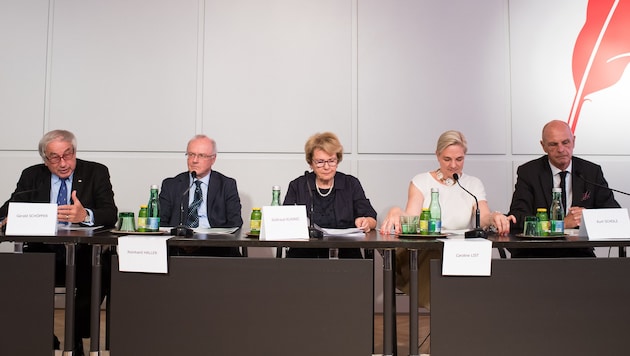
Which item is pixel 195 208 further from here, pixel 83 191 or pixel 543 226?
pixel 543 226

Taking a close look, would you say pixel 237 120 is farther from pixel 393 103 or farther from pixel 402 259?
pixel 402 259

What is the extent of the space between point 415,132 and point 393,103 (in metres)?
0.26

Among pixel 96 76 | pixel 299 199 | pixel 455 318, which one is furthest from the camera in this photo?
pixel 96 76

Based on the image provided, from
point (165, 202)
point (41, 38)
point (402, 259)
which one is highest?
point (41, 38)

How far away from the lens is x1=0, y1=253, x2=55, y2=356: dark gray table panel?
1.99 metres

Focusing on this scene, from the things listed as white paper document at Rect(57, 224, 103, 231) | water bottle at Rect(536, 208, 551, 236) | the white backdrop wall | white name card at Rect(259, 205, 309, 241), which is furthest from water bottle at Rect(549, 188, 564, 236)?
white paper document at Rect(57, 224, 103, 231)

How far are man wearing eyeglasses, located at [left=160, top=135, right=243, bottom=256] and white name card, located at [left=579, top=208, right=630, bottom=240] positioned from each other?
1.72 m

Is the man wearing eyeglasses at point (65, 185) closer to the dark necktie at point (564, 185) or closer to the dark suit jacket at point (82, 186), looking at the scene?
the dark suit jacket at point (82, 186)

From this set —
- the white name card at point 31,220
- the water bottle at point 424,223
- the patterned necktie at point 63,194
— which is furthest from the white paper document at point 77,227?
the water bottle at point 424,223

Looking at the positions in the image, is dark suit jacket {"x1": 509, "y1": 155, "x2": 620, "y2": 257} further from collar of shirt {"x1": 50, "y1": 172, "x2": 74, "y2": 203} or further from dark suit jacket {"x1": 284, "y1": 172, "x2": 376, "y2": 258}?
collar of shirt {"x1": 50, "y1": 172, "x2": 74, "y2": 203}

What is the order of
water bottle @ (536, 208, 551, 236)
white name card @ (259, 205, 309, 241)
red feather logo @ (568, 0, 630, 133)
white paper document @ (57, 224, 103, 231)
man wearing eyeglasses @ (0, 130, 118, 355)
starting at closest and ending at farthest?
white name card @ (259, 205, 309, 241)
water bottle @ (536, 208, 551, 236)
white paper document @ (57, 224, 103, 231)
man wearing eyeglasses @ (0, 130, 118, 355)
red feather logo @ (568, 0, 630, 133)

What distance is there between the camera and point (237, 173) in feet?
12.3

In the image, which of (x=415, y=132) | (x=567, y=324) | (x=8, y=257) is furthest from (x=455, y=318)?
(x=415, y=132)

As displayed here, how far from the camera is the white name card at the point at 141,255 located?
77.2 inches
